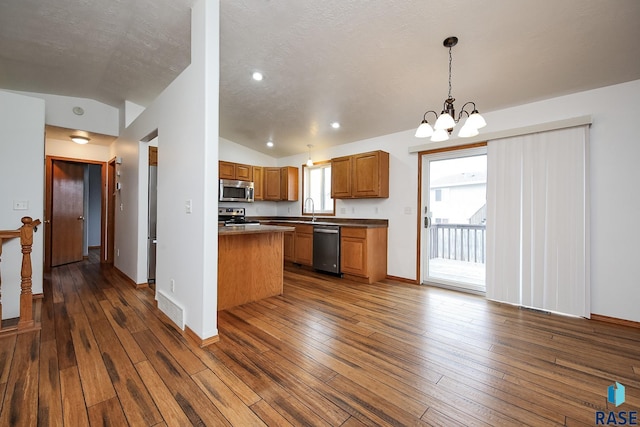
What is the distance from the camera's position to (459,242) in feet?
19.7

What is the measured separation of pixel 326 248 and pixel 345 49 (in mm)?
3072

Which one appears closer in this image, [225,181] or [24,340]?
[24,340]

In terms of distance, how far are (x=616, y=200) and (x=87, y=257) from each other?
29.9 feet

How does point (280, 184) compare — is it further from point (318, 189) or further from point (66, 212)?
point (66, 212)

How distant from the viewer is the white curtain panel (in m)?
2.85

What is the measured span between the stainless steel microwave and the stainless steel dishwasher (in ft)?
5.84

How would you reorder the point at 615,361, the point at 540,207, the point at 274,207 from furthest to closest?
the point at 274,207, the point at 540,207, the point at 615,361

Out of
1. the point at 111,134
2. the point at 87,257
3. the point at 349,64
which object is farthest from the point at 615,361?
the point at 87,257

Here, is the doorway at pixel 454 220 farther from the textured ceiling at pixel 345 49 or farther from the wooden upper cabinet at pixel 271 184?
the wooden upper cabinet at pixel 271 184

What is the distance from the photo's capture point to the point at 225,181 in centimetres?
529

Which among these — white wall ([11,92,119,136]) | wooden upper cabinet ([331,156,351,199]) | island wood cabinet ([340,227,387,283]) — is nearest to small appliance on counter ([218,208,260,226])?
wooden upper cabinet ([331,156,351,199])

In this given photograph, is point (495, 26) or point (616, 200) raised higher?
point (495, 26)

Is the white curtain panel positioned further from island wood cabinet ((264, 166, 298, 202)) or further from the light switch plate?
the light switch plate

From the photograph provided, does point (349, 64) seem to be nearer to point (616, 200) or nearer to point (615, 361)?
point (616, 200)
